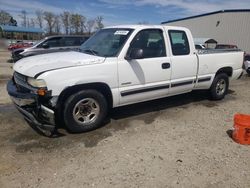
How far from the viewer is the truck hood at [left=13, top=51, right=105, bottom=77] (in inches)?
153

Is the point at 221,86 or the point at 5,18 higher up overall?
the point at 5,18

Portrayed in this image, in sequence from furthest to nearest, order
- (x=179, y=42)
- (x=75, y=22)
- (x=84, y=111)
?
(x=75, y=22) < (x=179, y=42) < (x=84, y=111)

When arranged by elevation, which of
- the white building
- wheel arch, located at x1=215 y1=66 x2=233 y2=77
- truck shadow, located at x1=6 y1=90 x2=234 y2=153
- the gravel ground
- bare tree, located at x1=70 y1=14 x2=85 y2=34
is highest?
bare tree, located at x1=70 y1=14 x2=85 y2=34

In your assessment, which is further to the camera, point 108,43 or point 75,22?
point 75,22

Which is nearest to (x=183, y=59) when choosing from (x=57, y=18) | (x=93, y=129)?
(x=93, y=129)

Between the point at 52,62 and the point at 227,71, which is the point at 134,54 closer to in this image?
the point at 52,62

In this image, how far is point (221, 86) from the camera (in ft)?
21.9

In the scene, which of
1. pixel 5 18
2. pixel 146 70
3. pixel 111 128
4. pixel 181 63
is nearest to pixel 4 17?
pixel 5 18

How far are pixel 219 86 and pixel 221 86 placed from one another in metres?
0.09

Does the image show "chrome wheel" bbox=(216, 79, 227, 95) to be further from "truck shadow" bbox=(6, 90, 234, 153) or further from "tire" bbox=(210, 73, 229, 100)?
"truck shadow" bbox=(6, 90, 234, 153)

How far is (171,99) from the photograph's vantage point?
22.0ft

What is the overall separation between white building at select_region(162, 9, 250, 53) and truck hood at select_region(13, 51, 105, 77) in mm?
26791

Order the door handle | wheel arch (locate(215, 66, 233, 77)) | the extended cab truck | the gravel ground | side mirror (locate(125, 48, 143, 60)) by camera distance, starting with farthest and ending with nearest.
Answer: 1. wheel arch (locate(215, 66, 233, 77))
2. the door handle
3. side mirror (locate(125, 48, 143, 60))
4. the extended cab truck
5. the gravel ground

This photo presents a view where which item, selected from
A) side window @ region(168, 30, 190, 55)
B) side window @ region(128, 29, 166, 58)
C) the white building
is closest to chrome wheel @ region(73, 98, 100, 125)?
side window @ region(128, 29, 166, 58)
